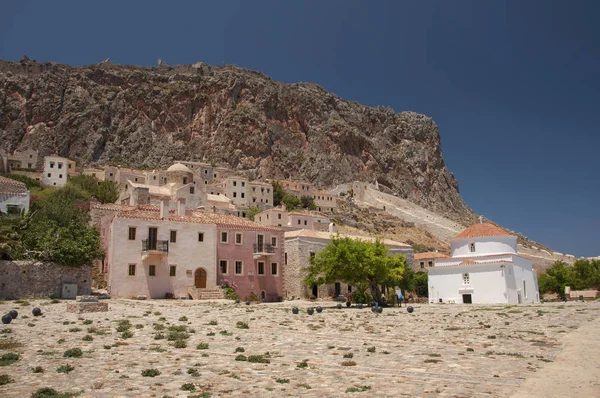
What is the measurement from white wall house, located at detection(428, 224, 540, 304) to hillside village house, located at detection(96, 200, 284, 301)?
1530 cm

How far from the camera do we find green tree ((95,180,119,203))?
78.0 meters

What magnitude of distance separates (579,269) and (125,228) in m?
51.5

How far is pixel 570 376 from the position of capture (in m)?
12.3

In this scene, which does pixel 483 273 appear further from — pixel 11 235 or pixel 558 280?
pixel 11 235

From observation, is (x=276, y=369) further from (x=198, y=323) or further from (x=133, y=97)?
(x=133, y=97)

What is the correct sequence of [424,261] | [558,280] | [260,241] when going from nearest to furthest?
[260,241]
[558,280]
[424,261]

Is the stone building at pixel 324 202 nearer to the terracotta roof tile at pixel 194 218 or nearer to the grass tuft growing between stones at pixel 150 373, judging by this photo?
the terracotta roof tile at pixel 194 218

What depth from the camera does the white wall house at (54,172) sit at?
9731cm

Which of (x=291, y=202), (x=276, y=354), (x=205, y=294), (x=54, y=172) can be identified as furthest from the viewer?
(x=291, y=202)

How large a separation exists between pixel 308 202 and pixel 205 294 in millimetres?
73295

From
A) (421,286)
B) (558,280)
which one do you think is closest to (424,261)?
(421,286)

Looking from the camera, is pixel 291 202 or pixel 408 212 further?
pixel 408 212

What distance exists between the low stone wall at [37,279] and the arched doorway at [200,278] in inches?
374

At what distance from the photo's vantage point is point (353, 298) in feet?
142
